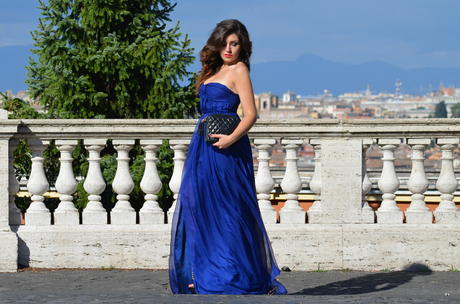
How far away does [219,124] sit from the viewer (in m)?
4.11

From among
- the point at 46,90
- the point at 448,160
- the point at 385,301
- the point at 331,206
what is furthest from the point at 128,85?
the point at 385,301

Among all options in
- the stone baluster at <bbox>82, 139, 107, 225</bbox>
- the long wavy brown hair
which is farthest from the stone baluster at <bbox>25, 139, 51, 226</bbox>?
the long wavy brown hair

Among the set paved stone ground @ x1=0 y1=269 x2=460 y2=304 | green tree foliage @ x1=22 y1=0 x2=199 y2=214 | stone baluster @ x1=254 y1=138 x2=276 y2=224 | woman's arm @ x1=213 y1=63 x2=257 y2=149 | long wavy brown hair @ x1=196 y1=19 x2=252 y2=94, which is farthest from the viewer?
green tree foliage @ x1=22 y1=0 x2=199 y2=214

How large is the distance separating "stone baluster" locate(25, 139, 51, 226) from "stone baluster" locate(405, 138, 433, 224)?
3.26 metres

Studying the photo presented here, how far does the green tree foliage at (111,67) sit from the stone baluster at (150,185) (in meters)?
2.82

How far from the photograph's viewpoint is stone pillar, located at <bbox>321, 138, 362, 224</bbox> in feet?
17.6

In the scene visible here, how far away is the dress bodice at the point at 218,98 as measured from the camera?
411 centimetres

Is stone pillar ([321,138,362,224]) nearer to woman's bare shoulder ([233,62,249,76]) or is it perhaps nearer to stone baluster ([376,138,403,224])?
stone baluster ([376,138,403,224])

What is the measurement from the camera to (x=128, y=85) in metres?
8.90

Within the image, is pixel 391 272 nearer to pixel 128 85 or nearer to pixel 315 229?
pixel 315 229

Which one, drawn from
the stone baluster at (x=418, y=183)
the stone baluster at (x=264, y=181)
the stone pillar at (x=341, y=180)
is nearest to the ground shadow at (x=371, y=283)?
the stone baluster at (x=418, y=183)

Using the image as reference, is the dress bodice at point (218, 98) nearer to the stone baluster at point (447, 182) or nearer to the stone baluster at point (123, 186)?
the stone baluster at point (123, 186)

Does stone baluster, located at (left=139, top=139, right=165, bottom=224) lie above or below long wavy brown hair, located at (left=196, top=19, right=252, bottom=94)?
below

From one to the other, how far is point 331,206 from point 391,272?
0.78 metres
